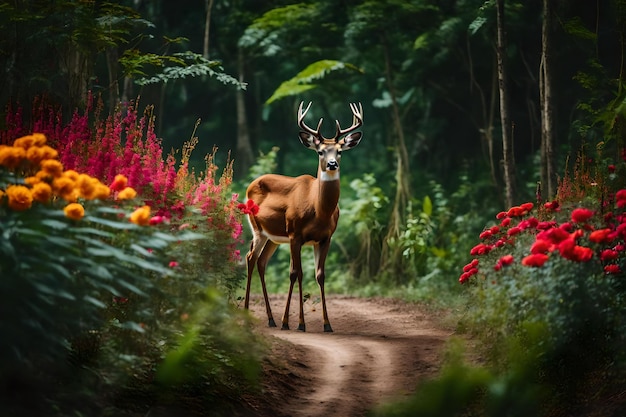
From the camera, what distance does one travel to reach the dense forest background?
15.4 m

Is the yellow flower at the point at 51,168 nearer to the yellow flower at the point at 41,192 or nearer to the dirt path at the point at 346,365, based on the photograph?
the yellow flower at the point at 41,192

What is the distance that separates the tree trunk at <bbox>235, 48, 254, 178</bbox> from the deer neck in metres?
10.5

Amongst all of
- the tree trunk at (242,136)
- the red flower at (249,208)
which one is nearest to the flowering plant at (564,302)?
the red flower at (249,208)

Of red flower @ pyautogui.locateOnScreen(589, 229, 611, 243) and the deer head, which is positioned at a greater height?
the deer head

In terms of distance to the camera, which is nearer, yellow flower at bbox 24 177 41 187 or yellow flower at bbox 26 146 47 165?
yellow flower at bbox 24 177 41 187

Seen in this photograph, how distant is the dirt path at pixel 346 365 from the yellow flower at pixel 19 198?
7.61ft

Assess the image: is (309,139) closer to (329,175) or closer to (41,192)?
(329,175)

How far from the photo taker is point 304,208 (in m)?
10.3

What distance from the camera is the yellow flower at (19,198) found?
5.45 metres

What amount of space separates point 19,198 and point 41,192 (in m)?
0.15

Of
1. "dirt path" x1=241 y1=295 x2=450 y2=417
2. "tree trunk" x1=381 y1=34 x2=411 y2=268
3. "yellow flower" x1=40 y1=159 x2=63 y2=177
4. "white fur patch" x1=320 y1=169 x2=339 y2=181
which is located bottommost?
"dirt path" x1=241 y1=295 x2=450 y2=417

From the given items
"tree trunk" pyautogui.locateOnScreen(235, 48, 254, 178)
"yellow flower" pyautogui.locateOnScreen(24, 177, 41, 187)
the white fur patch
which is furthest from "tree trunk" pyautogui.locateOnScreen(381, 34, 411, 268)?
"yellow flower" pyautogui.locateOnScreen(24, 177, 41, 187)

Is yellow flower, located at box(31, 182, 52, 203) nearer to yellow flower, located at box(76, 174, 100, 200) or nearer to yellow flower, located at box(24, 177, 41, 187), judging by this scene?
yellow flower, located at box(24, 177, 41, 187)

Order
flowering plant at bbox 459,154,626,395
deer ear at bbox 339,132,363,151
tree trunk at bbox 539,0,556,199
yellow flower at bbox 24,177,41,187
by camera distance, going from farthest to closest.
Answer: tree trunk at bbox 539,0,556,199 → deer ear at bbox 339,132,363,151 → flowering plant at bbox 459,154,626,395 → yellow flower at bbox 24,177,41,187
